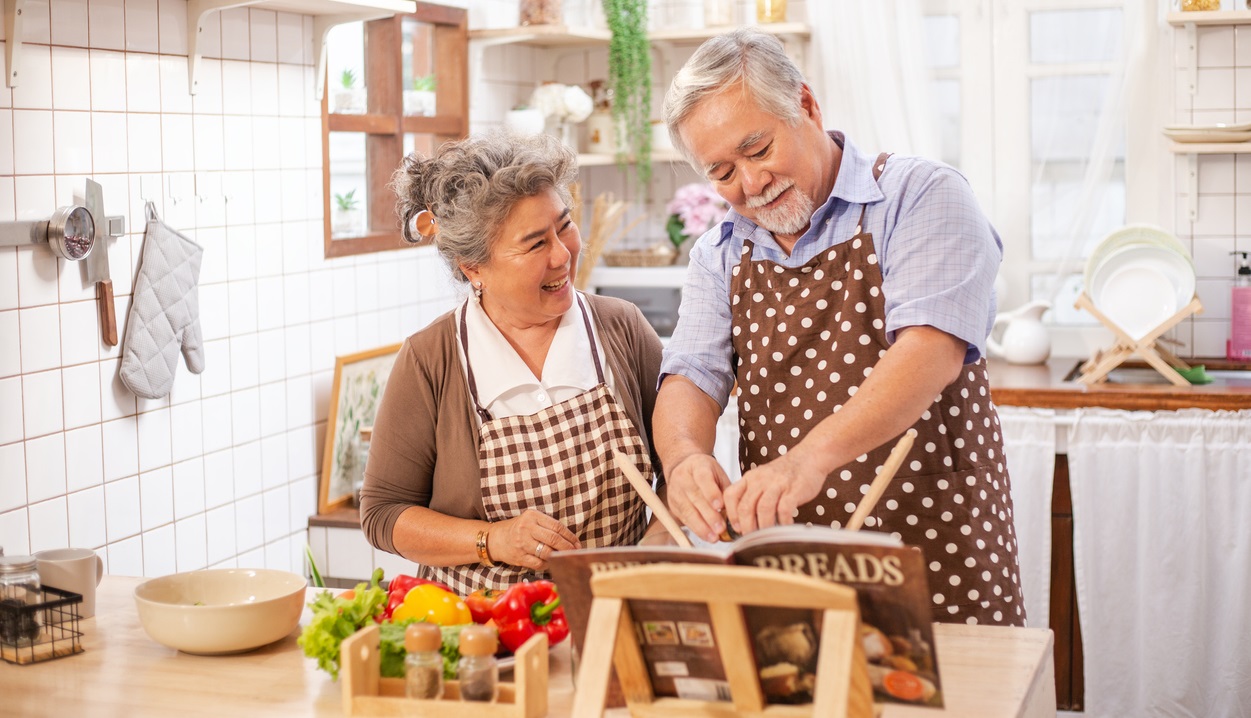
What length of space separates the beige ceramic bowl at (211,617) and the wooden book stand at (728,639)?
64 cm

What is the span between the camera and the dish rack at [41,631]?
182 centimetres

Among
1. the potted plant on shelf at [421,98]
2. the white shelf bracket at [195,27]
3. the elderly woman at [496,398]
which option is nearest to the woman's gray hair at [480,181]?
the elderly woman at [496,398]

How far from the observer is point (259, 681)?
5.60 ft

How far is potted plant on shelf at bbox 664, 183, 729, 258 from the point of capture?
436 centimetres

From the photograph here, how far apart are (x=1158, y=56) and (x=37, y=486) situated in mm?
3463

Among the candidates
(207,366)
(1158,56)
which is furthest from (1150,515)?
(207,366)

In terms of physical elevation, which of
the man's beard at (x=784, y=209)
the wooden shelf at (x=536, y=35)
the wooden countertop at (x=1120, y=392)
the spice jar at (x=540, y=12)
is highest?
the spice jar at (x=540, y=12)

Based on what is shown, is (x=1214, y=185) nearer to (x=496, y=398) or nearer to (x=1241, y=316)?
(x=1241, y=316)

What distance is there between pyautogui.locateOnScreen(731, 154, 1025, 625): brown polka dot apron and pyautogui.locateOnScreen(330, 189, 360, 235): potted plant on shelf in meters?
1.82

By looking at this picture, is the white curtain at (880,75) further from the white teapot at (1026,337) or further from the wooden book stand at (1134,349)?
the wooden book stand at (1134,349)

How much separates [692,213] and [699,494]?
2682 mm

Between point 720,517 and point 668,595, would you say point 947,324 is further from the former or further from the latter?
point 668,595

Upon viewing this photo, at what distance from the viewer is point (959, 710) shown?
1497 mm

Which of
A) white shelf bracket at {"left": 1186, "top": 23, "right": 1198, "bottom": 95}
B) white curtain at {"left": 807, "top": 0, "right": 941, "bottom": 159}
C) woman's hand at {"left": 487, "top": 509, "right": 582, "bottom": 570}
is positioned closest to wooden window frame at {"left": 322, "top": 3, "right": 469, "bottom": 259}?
white curtain at {"left": 807, "top": 0, "right": 941, "bottom": 159}
